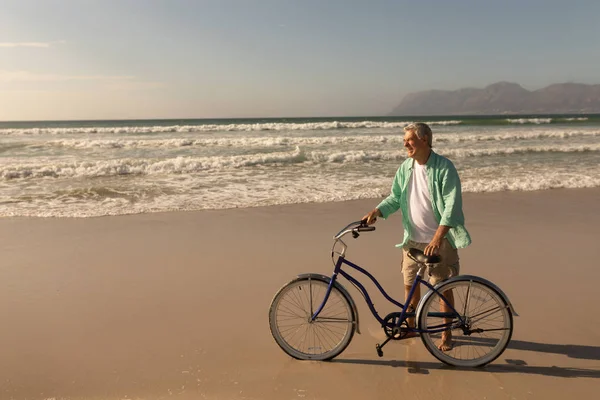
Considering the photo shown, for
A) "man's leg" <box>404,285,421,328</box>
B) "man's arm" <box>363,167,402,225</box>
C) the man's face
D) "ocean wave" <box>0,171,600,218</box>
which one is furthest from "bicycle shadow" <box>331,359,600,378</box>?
"ocean wave" <box>0,171,600,218</box>

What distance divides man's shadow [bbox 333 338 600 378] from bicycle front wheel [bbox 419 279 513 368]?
0.07 meters

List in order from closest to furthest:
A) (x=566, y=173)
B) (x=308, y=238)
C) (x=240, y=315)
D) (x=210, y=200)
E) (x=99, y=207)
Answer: (x=240, y=315), (x=308, y=238), (x=99, y=207), (x=210, y=200), (x=566, y=173)

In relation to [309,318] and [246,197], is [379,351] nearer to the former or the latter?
[309,318]

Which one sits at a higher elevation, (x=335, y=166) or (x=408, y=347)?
(x=335, y=166)

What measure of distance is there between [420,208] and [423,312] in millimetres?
751

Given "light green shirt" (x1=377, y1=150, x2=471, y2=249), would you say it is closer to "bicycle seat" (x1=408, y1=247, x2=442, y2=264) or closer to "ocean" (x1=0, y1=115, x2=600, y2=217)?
"bicycle seat" (x1=408, y1=247, x2=442, y2=264)

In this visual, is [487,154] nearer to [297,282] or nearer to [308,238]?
[308,238]

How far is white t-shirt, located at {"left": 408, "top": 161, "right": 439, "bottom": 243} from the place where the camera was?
3082 mm

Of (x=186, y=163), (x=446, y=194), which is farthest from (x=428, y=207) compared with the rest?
(x=186, y=163)

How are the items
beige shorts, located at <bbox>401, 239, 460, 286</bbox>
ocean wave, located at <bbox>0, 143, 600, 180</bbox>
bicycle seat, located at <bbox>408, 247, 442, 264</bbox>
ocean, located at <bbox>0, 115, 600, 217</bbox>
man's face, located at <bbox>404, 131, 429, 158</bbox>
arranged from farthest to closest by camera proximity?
ocean wave, located at <bbox>0, 143, 600, 180</bbox>, ocean, located at <bbox>0, 115, 600, 217</bbox>, beige shorts, located at <bbox>401, 239, 460, 286</bbox>, man's face, located at <bbox>404, 131, 429, 158</bbox>, bicycle seat, located at <bbox>408, 247, 442, 264</bbox>

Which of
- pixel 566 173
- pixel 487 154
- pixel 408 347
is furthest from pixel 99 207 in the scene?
pixel 487 154

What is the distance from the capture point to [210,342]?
137 inches

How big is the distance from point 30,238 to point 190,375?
4778mm

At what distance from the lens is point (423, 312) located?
300cm
